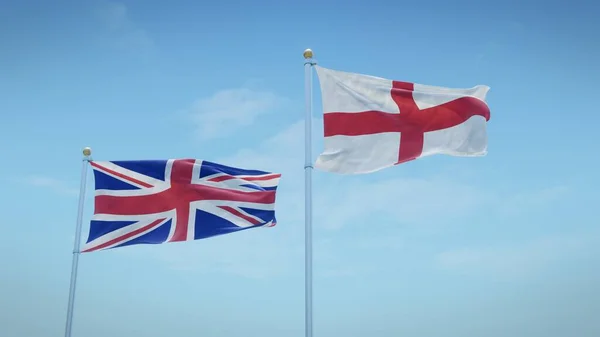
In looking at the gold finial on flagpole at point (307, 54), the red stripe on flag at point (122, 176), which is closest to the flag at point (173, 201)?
the red stripe on flag at point (122, 176)

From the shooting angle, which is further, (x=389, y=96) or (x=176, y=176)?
(x=176, y=176)

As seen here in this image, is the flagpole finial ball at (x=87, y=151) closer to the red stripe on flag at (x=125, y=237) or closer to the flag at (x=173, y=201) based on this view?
the flag at (x=173, y=201)

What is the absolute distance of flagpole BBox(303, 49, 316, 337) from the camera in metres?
12.5

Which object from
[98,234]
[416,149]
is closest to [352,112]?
[416,149]

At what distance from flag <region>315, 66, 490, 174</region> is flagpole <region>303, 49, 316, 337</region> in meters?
0.57

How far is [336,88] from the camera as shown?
14891 millimetres

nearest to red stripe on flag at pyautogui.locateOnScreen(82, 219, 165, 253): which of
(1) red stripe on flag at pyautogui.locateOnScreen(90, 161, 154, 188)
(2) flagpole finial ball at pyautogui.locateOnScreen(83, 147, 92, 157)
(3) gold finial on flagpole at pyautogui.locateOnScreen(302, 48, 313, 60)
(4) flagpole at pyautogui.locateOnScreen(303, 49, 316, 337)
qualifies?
(1) red stripe on flag at pyautogui.locateOnScreen(90, 161, 154, 188)

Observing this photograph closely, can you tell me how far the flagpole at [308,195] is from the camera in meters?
12.5

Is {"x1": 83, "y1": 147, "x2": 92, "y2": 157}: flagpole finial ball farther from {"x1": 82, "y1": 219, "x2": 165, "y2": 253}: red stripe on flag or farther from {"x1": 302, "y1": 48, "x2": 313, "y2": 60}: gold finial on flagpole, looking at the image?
{"x1": 302, "y1": 48, "x2": 313, "y2": 60}: gold finial on flagpole

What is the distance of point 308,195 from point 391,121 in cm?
315

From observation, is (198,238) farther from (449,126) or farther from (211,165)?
(449,126)

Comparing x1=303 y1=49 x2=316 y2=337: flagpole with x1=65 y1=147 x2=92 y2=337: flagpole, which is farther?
x1=65 y1=147 x2=92 y2=337: flagpole

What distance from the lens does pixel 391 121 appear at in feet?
48.9

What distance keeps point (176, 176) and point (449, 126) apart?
7827 millimetres
